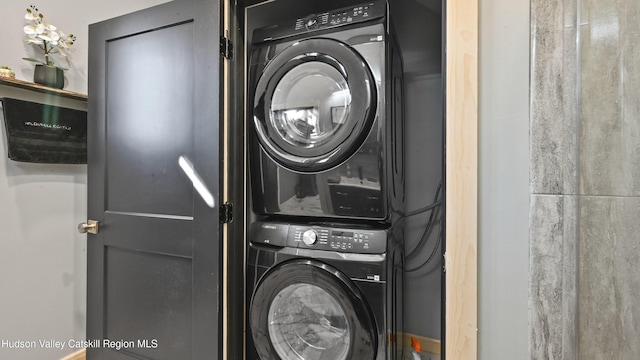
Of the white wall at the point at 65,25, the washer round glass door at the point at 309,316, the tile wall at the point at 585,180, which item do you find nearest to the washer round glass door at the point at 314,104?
the washer round glass door at the point at 309,316

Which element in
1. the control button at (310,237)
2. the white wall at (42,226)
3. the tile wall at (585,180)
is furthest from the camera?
the white wall at (42,226)

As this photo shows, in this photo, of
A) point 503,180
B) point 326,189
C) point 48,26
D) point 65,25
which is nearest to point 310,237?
point 326,189

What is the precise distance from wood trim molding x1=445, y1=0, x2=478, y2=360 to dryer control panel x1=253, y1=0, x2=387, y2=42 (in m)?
0.37

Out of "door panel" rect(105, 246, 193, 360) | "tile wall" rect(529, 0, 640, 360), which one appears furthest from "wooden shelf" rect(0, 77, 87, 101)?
"tile wall" rect(529, 0, 640, 360)

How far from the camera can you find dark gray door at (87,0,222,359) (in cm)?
146

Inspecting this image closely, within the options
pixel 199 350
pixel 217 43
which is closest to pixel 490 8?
pixel 217 43

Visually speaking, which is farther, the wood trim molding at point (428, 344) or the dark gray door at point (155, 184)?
the wood trim molding at point (428, 344)

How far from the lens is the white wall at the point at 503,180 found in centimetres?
94

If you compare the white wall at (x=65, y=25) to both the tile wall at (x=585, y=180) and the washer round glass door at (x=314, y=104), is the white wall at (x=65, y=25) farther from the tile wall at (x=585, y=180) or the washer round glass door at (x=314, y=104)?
the tile wall at (x=585, y=180)

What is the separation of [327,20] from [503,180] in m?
0.96

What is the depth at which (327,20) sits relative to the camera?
1.38m

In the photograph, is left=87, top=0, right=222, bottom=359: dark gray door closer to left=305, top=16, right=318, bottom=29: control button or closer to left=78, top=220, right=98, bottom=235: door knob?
left=78, top=220, right=98, bottom=235: door knob

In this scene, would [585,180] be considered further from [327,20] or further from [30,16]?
[30,16]

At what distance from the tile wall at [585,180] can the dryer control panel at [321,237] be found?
52 centimetres
